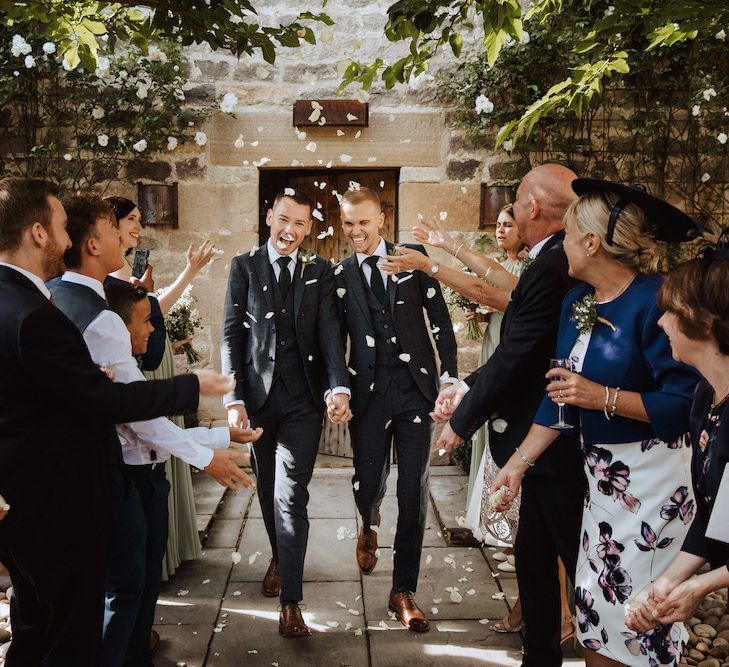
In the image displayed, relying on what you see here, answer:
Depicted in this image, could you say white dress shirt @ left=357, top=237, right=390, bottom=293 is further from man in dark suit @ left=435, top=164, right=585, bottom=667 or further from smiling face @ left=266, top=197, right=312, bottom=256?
man in dark suit @ left=435, top=164, right=585, bottom=667

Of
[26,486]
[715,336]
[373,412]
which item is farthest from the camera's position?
[373,412]

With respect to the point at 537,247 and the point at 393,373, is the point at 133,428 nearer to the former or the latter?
the point at 393,373

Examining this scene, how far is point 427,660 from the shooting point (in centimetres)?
302

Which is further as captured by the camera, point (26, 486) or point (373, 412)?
point (373, 412)

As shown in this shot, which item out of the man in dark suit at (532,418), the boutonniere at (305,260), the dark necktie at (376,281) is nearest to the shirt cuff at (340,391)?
the dark necktie at (376,281)

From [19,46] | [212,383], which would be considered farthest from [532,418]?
[19,46]

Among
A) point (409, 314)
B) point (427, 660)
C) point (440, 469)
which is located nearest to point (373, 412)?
point (409, 314)

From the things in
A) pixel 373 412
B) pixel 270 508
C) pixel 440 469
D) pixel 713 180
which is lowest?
pixel 440 469

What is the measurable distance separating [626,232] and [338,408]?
166 centimetres

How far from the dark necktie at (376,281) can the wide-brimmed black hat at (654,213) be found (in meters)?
1.49

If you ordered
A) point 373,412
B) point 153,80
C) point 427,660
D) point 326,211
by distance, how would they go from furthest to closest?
1. point 326,211
2. point 153,80
3. point 373,412
4. point 427,660

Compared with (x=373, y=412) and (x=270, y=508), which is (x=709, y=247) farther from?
(x=270, y=508)

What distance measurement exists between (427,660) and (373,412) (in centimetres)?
112

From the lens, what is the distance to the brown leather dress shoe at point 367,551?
12.5 ft
